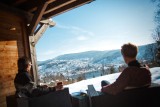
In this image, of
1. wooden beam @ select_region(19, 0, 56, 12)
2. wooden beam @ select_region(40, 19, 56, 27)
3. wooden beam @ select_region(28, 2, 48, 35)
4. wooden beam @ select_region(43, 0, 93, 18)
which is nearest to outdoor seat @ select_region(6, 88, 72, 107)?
wooden beam @ select_region(28, 2, 48, 35)

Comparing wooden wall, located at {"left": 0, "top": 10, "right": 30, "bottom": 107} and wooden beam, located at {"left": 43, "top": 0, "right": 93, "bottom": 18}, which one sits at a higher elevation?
wooden beam, located at {"left": 43, "top": 0, "right": 93, "bottom": 18}

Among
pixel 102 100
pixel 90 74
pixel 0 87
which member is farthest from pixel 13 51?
pixel 90 74

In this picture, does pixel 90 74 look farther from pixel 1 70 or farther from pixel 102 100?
pixel 102 100

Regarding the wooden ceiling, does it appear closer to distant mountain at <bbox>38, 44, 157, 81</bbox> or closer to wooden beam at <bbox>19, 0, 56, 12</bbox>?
wooden beam at <bbox>19, 0, 56, 12</bbox>

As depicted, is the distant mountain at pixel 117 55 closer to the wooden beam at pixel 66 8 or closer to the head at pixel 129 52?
the wooden beam at pixel 66 8

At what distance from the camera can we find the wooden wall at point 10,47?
17.9ft

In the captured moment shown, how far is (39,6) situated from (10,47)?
1277 millimetres

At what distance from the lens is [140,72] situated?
9.27 ft

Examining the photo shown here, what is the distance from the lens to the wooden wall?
5.46 meters

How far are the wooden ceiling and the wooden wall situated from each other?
0.86 ft

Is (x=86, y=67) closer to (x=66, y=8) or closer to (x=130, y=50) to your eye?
(x=66, y=8)

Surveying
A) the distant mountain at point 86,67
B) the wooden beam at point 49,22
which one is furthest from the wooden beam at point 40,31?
the distant mountain at point 86,67

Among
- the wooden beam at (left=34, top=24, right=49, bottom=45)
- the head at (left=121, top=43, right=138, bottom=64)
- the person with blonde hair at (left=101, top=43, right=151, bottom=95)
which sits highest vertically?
the wooden beam at (left=34, top=24, right=49, bottom=45)

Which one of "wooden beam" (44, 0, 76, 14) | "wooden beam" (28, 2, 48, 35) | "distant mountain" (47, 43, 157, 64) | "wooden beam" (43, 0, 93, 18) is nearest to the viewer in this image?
"wooden beam" (28, 2, 48, 35)
